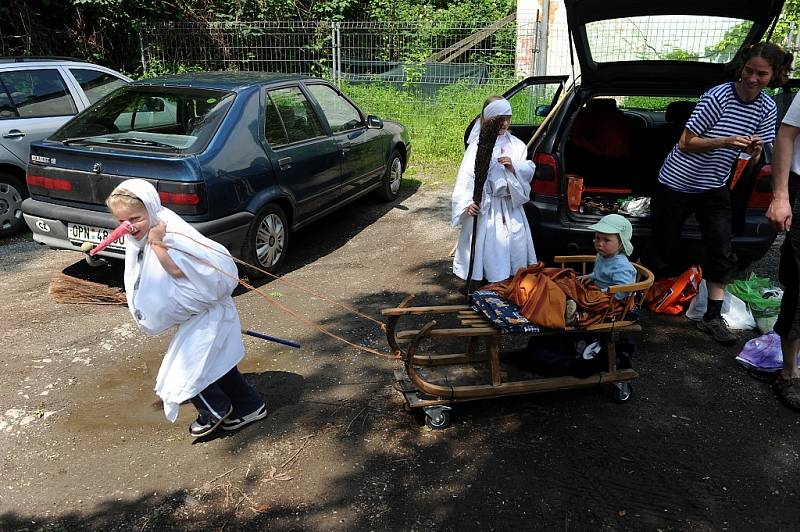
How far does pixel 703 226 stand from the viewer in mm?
Result: 4656

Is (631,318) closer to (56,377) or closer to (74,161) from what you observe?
(56,377)

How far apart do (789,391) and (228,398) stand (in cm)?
327

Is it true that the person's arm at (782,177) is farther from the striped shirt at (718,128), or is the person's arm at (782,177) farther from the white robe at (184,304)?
the white robe at (184,304)

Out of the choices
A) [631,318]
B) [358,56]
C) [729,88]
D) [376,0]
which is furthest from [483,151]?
[376,0]

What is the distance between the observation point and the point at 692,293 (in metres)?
4.95

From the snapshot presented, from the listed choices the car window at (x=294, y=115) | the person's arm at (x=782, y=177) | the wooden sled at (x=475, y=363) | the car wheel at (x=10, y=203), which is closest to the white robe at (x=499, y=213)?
the wooden sled at (x=475, y=363)

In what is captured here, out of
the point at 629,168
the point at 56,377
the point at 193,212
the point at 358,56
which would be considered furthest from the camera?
the point at 358,56

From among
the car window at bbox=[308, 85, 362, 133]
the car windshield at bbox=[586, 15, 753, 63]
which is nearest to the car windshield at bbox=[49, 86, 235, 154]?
the car window at bbox=[308, 85, 362, 133]

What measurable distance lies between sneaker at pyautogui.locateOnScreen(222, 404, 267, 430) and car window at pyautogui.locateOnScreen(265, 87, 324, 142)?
2.92m

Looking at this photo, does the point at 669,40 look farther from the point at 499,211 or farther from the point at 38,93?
the point at 38,93

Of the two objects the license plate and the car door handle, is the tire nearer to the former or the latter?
the license plate

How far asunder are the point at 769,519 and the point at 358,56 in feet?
Result: 35.4

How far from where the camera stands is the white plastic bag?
188 inches

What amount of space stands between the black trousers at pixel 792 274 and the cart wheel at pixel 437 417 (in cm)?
209
